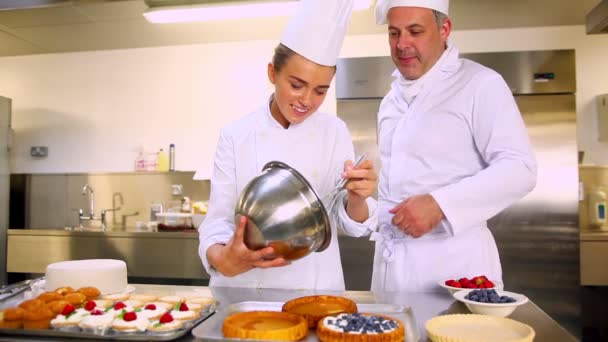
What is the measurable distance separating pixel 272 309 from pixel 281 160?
52 cm

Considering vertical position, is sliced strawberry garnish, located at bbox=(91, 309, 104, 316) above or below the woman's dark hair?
below

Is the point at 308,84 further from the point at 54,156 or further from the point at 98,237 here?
the point at 54,156

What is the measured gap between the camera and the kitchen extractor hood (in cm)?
234

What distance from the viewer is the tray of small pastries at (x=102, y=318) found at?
1043 millimetres

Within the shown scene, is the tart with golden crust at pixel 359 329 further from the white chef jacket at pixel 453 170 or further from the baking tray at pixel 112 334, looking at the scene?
the white chef jacket at pixel 453 170

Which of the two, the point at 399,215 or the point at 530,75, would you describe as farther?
the point at 530,75

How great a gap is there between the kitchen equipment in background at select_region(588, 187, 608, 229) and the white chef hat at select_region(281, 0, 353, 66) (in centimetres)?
347

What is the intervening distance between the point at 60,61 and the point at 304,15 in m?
4.33

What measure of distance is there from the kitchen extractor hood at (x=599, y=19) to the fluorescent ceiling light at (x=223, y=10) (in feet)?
4.68

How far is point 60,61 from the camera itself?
500 centimetres

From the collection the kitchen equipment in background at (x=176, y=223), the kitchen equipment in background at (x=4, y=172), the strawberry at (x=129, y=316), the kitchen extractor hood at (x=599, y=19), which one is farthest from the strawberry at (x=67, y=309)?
the kitchen equipment in background at (x=4, y=172)

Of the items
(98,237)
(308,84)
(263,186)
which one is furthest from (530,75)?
(98,237)

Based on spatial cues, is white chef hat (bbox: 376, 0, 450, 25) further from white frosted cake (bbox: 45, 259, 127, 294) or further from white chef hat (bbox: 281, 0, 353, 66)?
white frosted cake (bbox: 45, 259, 127, 294)

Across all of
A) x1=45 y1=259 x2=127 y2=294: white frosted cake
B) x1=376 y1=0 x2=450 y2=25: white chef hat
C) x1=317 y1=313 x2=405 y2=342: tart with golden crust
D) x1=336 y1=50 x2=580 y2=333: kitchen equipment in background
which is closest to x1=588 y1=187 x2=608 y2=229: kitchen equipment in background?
x1=336 y1=50 x2=580 y2=333: kitchen equipment in background
